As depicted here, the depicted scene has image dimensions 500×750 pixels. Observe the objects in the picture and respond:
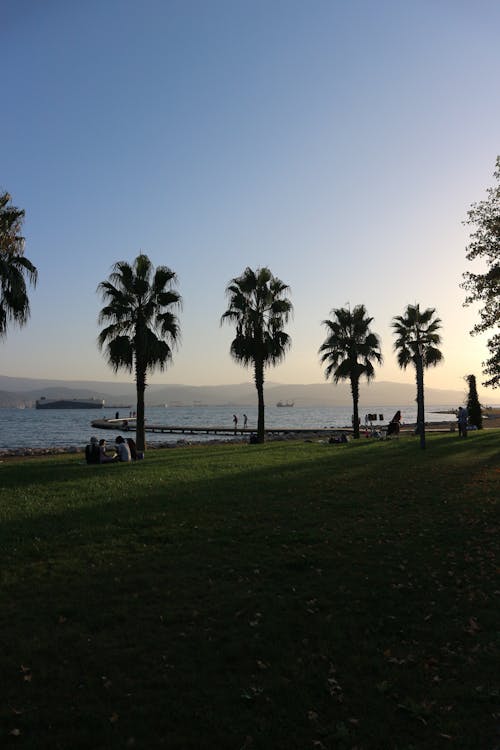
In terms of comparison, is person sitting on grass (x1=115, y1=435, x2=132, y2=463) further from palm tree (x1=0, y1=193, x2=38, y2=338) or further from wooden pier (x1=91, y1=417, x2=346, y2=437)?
wooden pier (x1=91, y1=417, x2=346, y2=437)

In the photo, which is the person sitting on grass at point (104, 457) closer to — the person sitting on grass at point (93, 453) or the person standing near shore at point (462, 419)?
the person sitting on grass at point (93, 453)

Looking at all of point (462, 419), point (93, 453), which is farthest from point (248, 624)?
point (462, 419)

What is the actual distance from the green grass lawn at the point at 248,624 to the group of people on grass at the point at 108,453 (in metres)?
8.73

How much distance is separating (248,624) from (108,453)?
1884 cm

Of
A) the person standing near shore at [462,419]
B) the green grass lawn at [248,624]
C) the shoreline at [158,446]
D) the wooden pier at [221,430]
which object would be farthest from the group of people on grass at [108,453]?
the wooden pier at [221,430]

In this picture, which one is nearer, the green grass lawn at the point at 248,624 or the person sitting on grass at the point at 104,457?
the green grass lawn at the point at 248,624

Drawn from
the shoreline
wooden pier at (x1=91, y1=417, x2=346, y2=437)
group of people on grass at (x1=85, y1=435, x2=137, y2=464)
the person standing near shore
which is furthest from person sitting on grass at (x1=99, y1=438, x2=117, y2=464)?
wooden pier at (x1=91, y1=417, x2=346, y2=437)

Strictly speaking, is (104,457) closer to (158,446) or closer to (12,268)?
(12,268)

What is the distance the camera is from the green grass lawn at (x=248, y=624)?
4.46 m

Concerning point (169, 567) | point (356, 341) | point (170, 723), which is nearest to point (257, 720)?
point (170, 723)

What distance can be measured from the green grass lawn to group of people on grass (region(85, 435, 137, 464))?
8734mm

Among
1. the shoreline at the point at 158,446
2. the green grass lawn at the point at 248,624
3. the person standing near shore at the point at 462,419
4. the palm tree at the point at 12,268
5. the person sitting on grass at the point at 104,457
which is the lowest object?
the shoreline at the point at 158,446

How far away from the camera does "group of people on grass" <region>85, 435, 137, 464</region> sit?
72.2 feet

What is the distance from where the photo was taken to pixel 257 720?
4477 millimetres
